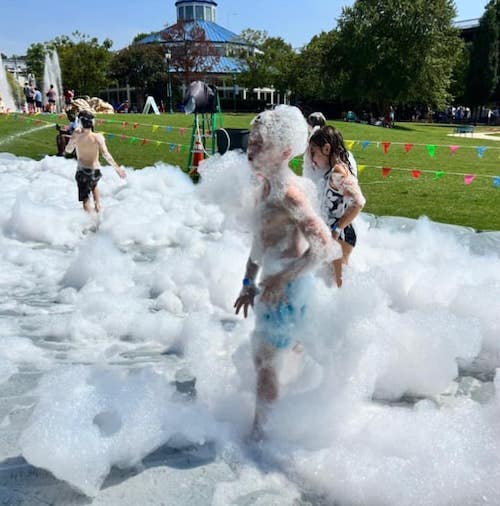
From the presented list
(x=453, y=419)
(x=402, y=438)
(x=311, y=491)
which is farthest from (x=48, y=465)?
(x=453, y=419)

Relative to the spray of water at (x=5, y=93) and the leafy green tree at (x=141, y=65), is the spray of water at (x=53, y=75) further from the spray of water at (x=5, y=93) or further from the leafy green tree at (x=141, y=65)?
the spray of water at (x=5, y=93)

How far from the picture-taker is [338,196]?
4258mm

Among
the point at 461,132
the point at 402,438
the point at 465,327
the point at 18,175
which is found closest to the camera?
the point at 402,438

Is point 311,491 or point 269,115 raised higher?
point 269,115

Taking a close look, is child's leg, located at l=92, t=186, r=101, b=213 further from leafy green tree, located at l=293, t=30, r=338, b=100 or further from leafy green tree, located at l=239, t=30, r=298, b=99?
leafy green tree, located at l=239, t=30, r=298, b=99

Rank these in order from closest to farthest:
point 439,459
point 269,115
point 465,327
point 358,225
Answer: point 269,115 < point 439,459 < point 465,327 < point 358,225

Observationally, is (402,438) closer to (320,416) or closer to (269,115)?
(320,416)

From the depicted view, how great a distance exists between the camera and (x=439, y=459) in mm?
2771

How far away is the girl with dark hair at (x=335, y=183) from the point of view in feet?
13.8

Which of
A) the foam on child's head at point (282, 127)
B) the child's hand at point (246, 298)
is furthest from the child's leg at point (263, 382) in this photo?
the foam on child's head at point (282, 127)

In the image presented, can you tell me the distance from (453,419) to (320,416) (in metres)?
0.76

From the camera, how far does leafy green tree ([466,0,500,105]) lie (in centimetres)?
5612

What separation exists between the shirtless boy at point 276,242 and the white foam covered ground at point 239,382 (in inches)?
4.3

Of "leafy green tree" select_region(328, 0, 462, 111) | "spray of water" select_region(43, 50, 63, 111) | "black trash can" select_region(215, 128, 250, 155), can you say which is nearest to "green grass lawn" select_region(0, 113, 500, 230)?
"black trash can" select_region(215, 128, 250, 155)
